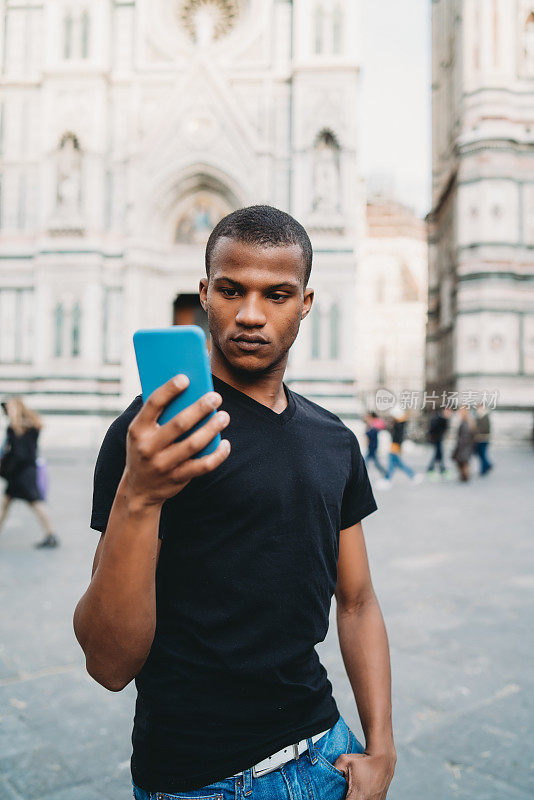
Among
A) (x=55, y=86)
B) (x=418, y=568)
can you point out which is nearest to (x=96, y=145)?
(x=55, y=86)

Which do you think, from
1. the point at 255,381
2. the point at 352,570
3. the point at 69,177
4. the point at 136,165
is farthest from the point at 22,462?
the point at 136,165

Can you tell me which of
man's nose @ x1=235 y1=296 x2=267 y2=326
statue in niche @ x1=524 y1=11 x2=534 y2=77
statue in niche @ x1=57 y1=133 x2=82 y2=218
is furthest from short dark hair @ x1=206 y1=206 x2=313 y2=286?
statue in niche @ x1=524 y1=11 x2=534 y2=77

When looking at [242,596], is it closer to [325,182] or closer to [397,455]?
[397,455]

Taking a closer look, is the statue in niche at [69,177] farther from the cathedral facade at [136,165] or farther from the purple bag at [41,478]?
the purple bag at [41,478]

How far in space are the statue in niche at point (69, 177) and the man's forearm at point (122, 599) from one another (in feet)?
74.5

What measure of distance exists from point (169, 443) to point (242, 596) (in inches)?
15.3

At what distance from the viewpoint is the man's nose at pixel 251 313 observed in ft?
3.97

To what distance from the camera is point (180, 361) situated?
96cm

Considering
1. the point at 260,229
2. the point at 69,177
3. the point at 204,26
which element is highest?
the point at 204,26

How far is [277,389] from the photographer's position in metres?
1.35

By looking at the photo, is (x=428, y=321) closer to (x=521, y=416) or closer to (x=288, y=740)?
(x=521, y=416)

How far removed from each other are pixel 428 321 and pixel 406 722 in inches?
1111

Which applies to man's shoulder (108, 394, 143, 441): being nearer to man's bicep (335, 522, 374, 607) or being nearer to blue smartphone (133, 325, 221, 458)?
blue smartphone (133, 325, 221, 458)

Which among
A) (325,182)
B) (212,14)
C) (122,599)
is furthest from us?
(212,14)
